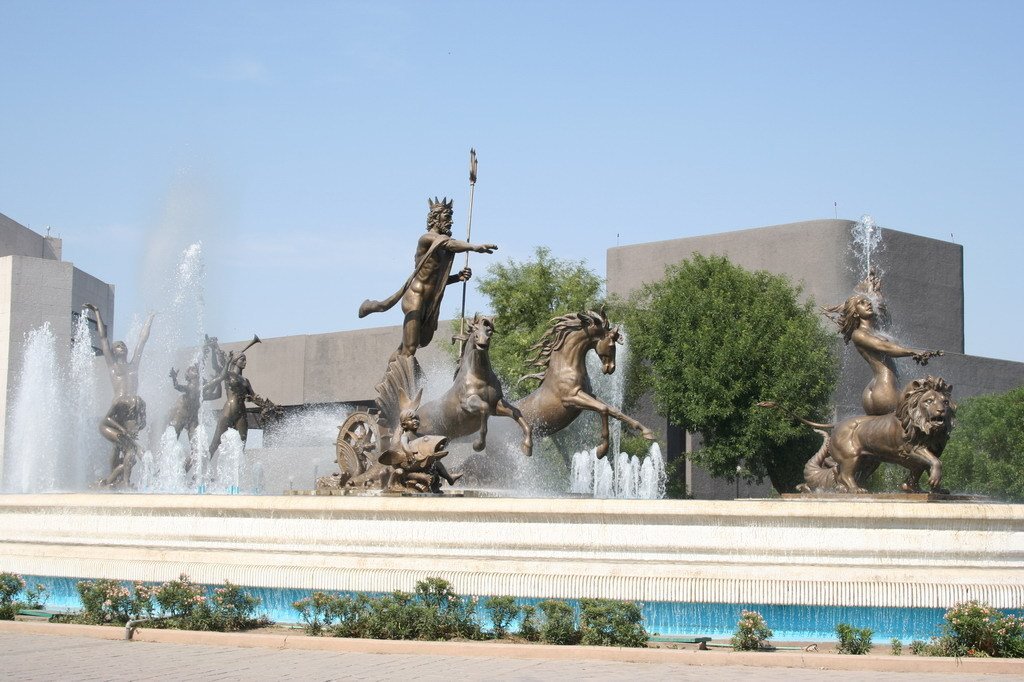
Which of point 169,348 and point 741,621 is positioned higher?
point 169,348

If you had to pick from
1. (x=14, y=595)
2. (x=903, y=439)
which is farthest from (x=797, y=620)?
(x=14, y=595)

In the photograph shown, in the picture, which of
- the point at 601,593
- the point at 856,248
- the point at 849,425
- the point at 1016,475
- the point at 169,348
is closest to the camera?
the point at 601,593

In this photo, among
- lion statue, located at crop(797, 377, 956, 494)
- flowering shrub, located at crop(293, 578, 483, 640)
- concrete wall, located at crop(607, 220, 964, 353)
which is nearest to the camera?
flowering shrub, located at crop(293, 578, 483, 640)

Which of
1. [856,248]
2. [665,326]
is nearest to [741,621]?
[665,326]

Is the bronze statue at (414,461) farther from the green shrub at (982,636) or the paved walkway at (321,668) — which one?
the green shrub at (982,636)

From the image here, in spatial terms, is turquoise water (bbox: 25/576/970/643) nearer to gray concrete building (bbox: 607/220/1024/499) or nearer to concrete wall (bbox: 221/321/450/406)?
gray concrete building (bbox: 607/220/1024/499)

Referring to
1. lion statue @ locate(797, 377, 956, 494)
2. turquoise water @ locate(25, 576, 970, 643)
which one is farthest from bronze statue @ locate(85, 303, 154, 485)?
turquoise water @ locate(25, 576, 970, 643)

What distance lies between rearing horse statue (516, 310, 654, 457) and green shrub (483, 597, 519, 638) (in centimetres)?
437

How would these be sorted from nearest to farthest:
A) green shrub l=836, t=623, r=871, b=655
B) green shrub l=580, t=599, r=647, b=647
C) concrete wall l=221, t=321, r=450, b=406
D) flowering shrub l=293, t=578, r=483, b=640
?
green shrub l=836, t=623, r=871, b=655 < green shrub l=580, t=599, r=647, b=647 < flowering shrub l=293, t=578, r=483, b=640 < concrete wall l=221, t=321, r=450, b=406

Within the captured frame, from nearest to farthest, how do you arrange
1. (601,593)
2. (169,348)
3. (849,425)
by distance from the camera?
(601,593), (849,425), (169,348)

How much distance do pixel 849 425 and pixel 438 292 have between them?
544cm

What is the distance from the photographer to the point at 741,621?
34.0 feet

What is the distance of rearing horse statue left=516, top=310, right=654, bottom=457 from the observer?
15.7m

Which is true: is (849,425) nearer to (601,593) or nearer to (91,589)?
(601,593)
